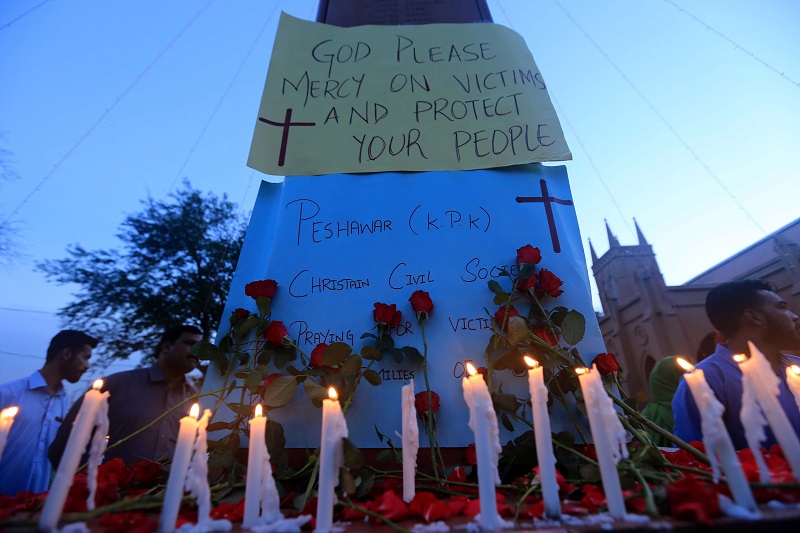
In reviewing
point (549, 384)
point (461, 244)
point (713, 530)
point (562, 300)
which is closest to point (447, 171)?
point (461, 244)

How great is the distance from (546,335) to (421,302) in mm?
499

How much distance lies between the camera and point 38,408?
264cm

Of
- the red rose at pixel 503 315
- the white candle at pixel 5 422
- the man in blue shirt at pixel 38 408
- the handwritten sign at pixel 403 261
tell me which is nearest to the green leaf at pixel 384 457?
the handwritten sign at pixel 403 261

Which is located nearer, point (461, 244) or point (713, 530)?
point (713, 530)

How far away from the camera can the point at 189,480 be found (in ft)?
2.76

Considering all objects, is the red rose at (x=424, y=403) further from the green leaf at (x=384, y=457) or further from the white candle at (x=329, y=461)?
the white candle at (x=329, y=461)

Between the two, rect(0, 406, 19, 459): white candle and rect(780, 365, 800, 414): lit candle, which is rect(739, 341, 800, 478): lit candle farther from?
rect(0, 406, 19, 459): white candle

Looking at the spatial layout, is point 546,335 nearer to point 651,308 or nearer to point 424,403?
point 424,403

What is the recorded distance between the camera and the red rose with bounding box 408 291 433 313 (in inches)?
58.0

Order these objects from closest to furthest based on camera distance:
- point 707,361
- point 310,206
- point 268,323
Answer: point 268,323
point 310,206
point 707,361

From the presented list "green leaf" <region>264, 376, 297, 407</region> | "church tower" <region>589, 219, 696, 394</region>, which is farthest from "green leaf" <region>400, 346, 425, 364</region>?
"church tower" <region>589, 219, 696, 394</region>

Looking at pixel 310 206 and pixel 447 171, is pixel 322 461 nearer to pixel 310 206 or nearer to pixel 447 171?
pixel 310 206

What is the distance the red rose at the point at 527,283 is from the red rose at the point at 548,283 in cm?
3

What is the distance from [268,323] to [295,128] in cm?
113
